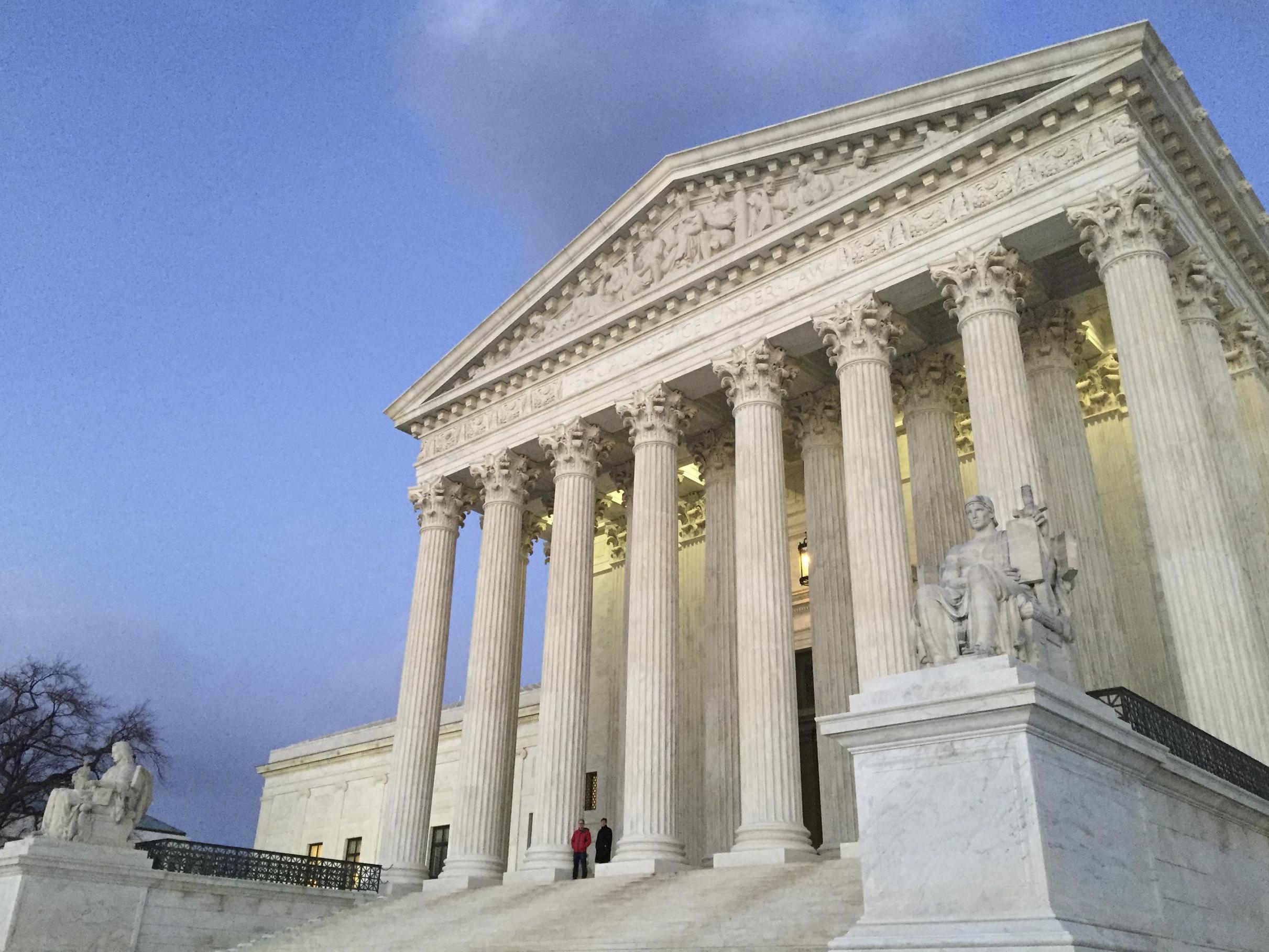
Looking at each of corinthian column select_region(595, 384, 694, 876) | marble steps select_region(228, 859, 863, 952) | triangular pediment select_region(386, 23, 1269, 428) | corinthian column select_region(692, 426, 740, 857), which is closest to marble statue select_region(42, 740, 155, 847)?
marble steps select_region(228, 859, 863, 952)

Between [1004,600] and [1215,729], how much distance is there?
7.02 metres

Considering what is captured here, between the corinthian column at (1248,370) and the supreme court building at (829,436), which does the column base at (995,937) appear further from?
the corinthian column at (1248,370)

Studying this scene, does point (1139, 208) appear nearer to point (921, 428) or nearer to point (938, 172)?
point (938, 172)

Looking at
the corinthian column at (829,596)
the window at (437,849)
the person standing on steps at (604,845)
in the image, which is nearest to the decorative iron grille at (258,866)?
the person standing on steps at (604,845)

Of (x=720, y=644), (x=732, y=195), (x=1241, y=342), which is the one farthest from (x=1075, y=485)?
(x=732, y=195)

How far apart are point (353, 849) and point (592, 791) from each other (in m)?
15.6

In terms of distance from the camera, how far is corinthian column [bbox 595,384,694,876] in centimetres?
2153

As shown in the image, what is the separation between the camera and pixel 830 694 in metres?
23.5

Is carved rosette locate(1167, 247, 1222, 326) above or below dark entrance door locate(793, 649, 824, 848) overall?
above

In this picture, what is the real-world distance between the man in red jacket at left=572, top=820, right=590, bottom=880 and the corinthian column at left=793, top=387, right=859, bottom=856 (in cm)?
509

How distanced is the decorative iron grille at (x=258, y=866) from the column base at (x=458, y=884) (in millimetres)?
1976

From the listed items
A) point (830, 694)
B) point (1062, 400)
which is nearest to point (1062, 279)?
point (1062, 400)

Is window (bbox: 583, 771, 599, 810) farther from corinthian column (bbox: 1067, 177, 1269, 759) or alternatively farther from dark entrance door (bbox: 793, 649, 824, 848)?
corinthian column (bbox: 1067, 177, 1269, 759)

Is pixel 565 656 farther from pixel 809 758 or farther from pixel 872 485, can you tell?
pixel 872 485
